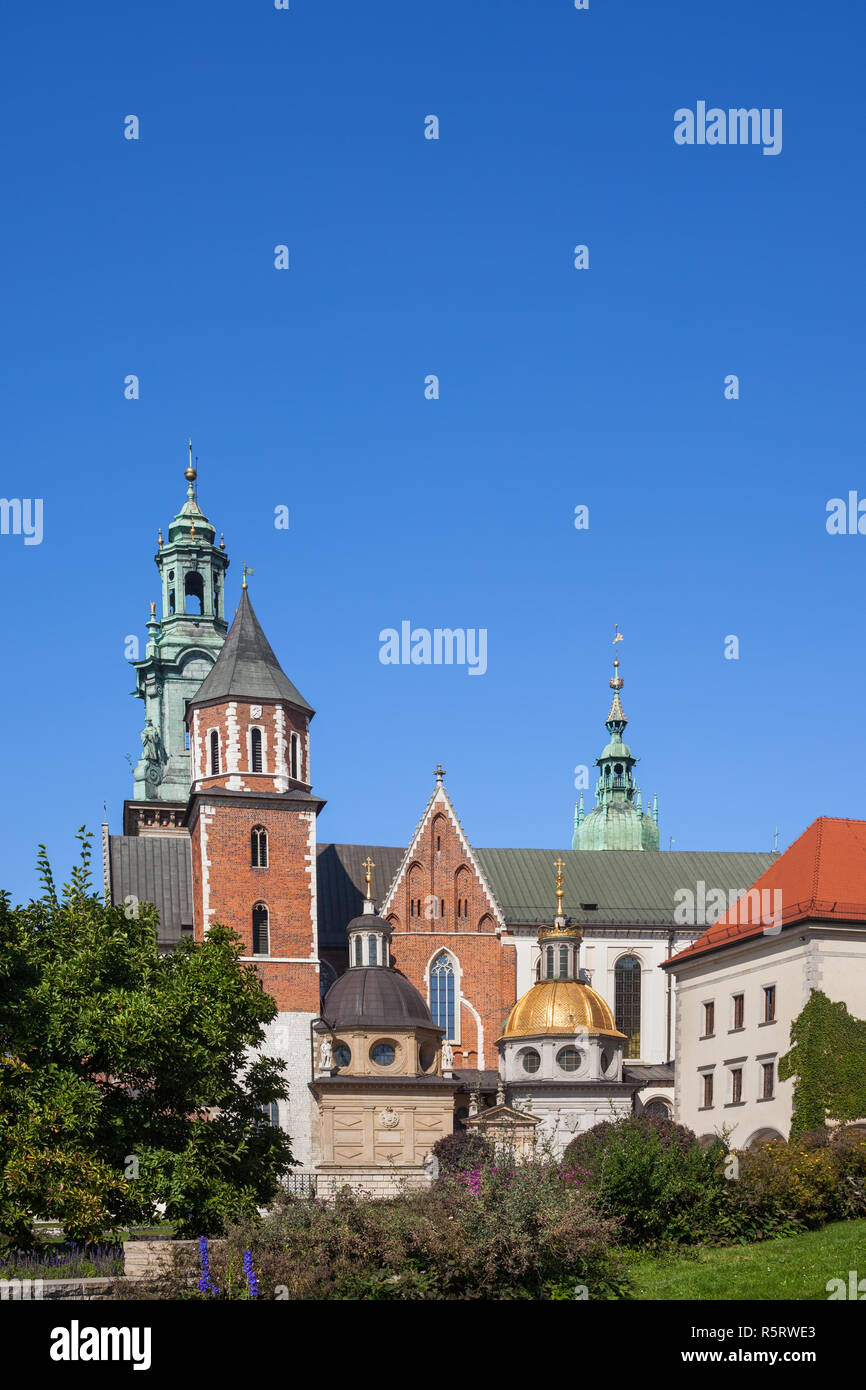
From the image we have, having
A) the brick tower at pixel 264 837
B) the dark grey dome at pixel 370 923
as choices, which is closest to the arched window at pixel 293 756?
the brick tower at pixel 264 837

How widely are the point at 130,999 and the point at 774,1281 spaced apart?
12929mm

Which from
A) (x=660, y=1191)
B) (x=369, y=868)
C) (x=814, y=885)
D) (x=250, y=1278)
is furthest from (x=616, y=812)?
(x=250, y=1278)

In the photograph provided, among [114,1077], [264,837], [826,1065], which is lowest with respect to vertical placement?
[826,1065]

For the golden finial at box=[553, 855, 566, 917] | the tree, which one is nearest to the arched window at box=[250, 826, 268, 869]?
the golden finial at box=[553, 855, 566, 917]

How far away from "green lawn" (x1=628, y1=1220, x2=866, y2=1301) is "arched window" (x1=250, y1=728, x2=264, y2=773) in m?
34.3

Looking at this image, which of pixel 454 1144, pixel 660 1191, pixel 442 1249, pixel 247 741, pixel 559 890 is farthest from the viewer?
pixel 559 890

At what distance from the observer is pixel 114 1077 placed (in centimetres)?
3178

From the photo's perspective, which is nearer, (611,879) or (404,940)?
(404,940)

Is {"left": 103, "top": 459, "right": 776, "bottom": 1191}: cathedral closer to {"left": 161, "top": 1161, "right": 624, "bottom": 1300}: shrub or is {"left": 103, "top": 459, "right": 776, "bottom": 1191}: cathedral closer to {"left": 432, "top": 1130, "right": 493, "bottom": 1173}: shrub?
{"left": 432, "top": 1130, "right": 493, "bottom": 1173}: shrub

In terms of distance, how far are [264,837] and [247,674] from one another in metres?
6.62

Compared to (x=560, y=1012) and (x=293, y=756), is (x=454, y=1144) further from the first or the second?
(x=293, y=756)

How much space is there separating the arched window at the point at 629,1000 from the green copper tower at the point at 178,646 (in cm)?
2683
